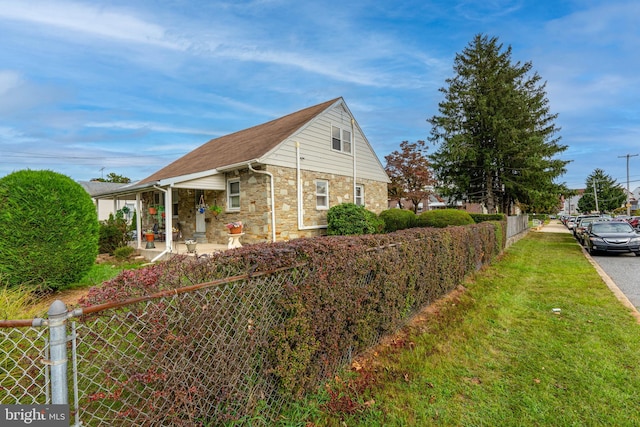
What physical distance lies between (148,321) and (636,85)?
23671 millimetres

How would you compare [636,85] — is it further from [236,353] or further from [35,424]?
[35,424]

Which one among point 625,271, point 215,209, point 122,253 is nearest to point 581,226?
point 625,271

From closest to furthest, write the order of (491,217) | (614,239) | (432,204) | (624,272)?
(624,272), (614,239), (491,217), (432,204)

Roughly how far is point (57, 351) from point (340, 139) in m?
14.1

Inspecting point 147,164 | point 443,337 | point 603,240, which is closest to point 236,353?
point 443,337

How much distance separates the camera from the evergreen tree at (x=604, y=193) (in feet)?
157

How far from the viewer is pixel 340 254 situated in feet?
10.1

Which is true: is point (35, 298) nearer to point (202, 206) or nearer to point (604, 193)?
point (202, 206)

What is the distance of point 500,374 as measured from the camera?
3.29 m

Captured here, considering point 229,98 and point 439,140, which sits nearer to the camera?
point 229,98

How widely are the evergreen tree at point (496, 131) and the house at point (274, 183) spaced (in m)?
11.0

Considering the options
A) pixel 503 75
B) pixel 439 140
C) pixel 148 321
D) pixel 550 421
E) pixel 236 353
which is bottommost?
pixel 550 421

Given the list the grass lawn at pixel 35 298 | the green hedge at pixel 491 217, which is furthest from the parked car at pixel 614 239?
the grass lawn at pixel 35 298

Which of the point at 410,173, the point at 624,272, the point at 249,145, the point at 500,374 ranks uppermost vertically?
the point at 410,173
